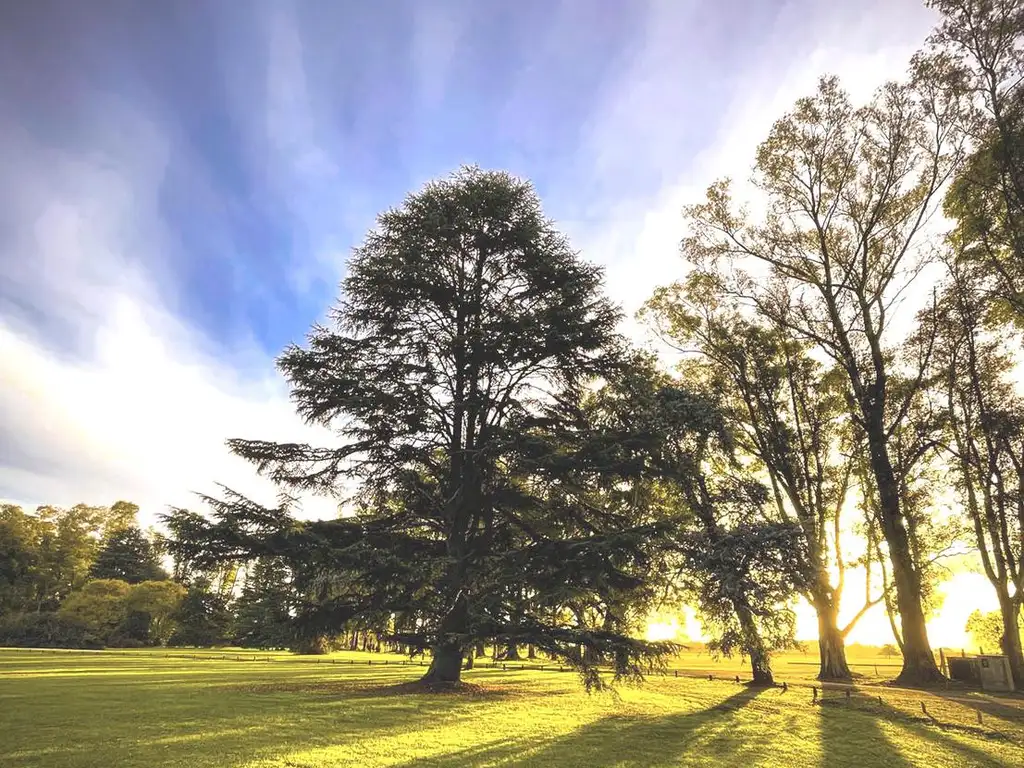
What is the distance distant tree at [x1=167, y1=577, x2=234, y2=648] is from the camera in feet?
181

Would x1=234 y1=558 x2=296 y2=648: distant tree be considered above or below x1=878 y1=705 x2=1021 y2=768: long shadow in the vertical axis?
above

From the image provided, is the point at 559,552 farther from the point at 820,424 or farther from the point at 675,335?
the point at 820,424

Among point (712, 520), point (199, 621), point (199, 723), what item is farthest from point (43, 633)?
point (712, 520)

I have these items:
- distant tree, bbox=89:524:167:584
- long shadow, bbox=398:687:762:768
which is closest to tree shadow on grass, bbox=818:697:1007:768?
long shadow, bbox=398:687:762:768

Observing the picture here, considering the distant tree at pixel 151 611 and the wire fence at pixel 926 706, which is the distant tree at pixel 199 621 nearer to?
the distant tree at pixel 151 611

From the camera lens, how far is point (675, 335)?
1035 inches

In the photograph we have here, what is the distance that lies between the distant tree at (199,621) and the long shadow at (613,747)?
54937 millimetres

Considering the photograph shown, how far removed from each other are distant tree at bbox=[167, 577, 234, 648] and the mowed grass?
44622mm

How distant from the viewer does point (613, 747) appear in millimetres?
9008

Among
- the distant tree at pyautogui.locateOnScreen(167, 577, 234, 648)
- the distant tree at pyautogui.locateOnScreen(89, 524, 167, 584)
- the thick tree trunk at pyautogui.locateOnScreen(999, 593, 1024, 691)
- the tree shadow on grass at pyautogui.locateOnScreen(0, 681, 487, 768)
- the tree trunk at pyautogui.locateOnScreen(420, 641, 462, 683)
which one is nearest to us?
the tree shadow on grass at pyautogui.locateOnScreen(0, 681, 487, 768)

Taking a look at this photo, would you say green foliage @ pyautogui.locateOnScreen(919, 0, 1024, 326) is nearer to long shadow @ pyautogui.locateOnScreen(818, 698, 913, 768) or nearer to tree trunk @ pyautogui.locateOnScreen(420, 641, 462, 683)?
long shadow @ pyautogui.locateOnScreen(818, 698, 913, 768)

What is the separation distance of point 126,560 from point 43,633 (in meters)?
15.7

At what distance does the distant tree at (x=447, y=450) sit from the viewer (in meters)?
14.3

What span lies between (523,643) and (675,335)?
16.7 m
